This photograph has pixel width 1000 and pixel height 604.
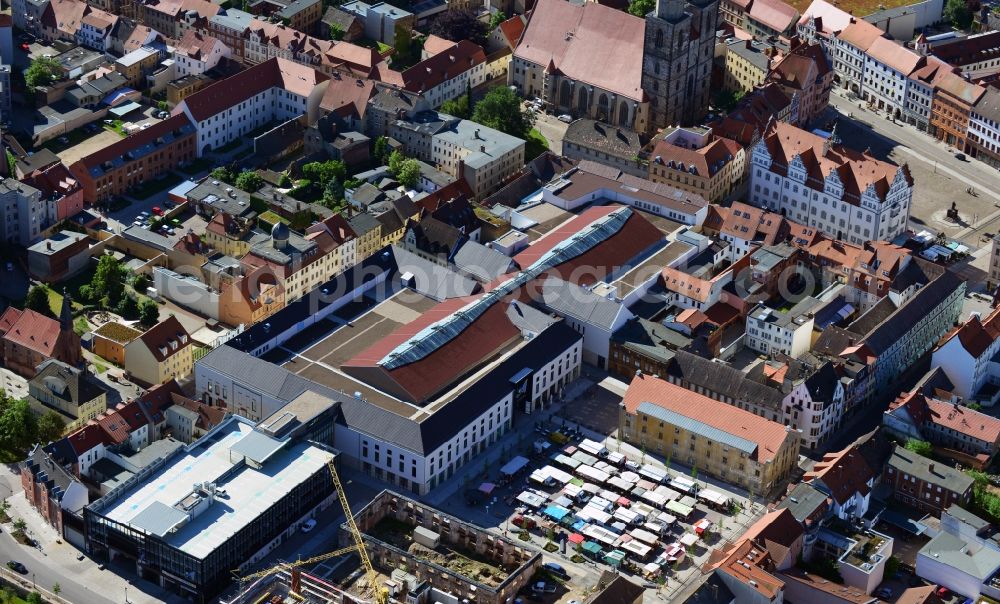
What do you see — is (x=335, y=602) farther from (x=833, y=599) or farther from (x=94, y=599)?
(x=833, y=599)

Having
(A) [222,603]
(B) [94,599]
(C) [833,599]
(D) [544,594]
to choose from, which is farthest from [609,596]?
Answer: (B) [94,599]

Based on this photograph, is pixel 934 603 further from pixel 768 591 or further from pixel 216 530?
pixel 216 530

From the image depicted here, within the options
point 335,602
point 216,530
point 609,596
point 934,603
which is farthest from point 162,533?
point 934,603

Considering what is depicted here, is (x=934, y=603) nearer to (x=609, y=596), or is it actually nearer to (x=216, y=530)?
(x=609, y=596)

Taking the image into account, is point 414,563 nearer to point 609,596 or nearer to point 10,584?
point 609,596

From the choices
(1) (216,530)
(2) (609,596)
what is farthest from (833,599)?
(1) (216,530)

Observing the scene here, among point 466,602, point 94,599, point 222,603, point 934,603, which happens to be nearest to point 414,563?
point 466,602
